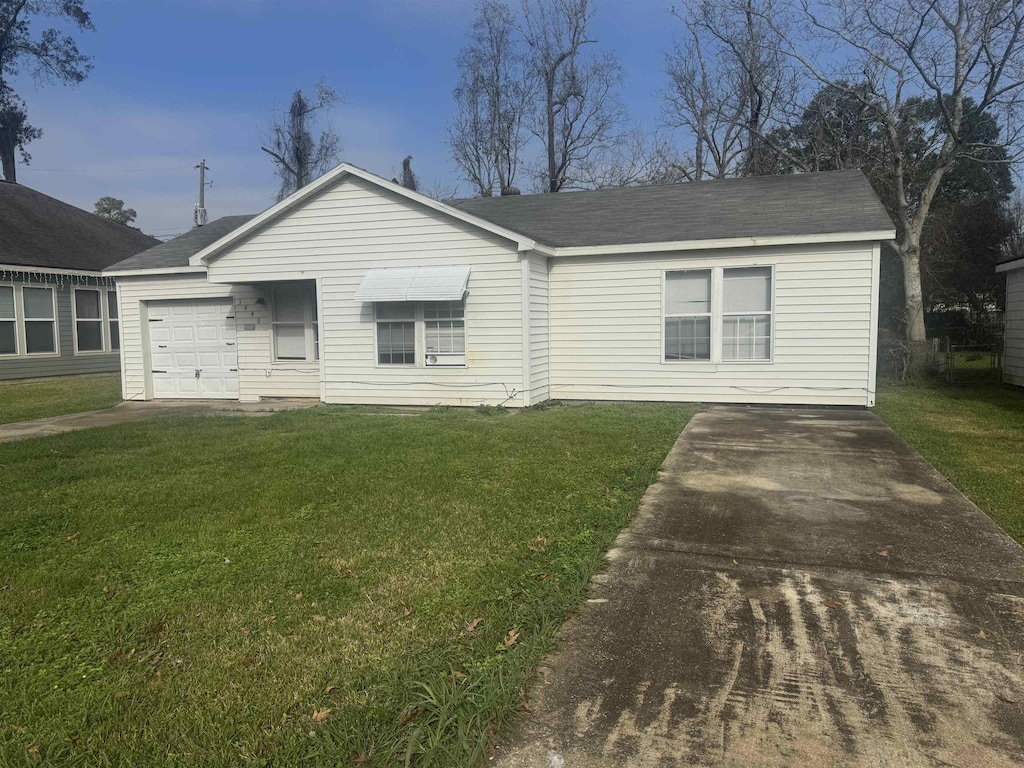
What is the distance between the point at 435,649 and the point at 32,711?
158 cm

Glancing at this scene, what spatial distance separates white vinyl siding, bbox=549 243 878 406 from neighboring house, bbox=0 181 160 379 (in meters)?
13.5

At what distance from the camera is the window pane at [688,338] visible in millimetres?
11375

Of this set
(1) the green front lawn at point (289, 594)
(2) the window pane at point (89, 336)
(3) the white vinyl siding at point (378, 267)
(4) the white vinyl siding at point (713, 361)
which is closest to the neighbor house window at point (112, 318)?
(2) the window pane at point (89, 336)

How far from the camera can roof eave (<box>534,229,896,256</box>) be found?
10.3 meters

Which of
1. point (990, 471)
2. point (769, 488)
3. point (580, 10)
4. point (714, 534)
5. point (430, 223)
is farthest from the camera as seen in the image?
point (580, 10)

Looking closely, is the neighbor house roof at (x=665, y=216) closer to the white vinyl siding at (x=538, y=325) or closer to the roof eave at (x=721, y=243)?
the roof eave at (x=721, y=243)

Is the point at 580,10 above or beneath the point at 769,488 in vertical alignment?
above

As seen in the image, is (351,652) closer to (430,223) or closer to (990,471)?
(990,471)

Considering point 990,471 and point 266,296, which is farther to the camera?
point 266,296

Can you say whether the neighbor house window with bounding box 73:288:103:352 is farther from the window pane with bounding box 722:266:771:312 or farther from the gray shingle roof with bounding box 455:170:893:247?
the window pane with bounding box 722:266:771:312

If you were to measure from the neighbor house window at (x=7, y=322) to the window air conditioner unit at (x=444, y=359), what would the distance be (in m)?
12.5

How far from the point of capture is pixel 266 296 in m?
13.0

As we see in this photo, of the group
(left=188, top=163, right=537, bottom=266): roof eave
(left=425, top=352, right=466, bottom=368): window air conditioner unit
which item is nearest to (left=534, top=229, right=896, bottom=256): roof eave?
(left=188, top=163, right=537, bottom=266): roof eave

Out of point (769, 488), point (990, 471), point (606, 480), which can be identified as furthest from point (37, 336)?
point (990, 471)
